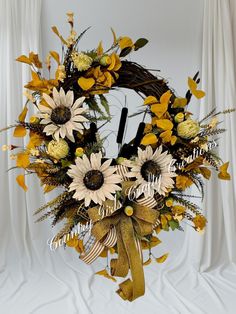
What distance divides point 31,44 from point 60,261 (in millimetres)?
1376

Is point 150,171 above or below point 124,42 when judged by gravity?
below

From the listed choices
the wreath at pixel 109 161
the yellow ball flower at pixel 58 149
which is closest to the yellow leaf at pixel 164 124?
the wreath at pixel 109 161

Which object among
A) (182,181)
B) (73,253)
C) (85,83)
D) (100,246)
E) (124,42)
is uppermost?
(124,42)

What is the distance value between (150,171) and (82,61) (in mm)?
306

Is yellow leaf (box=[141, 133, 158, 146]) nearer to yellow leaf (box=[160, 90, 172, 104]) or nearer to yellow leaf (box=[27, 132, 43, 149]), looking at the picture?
yellow leaf (box=[160, 90, 172, 104])

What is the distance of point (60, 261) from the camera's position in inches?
99.0

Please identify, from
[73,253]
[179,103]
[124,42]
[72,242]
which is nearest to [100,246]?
[72,242]

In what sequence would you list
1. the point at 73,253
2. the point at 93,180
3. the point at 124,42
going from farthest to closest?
the point at 73,253
the point at 124,42
the point at 93,180

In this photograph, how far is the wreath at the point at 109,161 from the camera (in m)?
0.87

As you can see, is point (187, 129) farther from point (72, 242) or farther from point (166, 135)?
point (72, 242)

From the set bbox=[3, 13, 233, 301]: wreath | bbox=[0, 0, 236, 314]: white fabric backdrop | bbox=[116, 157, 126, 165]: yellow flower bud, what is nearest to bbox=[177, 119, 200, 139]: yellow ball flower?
bbox=[3, 13, 233, 301]: wreath

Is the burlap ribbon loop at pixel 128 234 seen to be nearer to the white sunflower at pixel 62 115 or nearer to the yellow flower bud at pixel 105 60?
the white sunflower at pixel 62 115

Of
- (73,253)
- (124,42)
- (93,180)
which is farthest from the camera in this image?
(73,253)

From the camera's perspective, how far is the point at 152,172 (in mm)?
887
